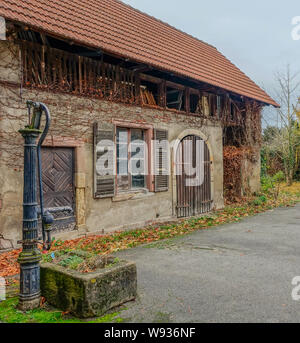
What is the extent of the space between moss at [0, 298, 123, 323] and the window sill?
448 centimetres

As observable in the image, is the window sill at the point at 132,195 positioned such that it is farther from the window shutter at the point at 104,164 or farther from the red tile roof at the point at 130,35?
the red tile roof at the point at 130,35

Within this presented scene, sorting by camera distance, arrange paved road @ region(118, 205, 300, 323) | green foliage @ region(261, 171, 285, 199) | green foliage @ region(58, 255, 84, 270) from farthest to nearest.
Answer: green foliage @ region(261, 171, 285, 199), green foliage @ region(58, 255, 84, 270), paved road @ region(118, 205, 300, 323)

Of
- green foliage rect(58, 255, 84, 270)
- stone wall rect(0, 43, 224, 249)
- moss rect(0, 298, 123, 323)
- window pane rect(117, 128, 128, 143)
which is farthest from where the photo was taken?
window pane rect(117, 128, 128, 143)

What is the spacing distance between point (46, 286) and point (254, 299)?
239cm

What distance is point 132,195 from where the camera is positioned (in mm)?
8070

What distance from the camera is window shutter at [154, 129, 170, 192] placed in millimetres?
8719

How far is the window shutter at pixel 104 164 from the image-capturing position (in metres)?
7.20

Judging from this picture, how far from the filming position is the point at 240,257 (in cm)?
521

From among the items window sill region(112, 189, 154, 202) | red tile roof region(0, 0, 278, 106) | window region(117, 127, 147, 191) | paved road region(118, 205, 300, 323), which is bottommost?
paved road region(118, 205, 300, 323)

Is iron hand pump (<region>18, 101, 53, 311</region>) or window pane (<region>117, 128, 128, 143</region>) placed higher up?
window pane (<region>117, 128, 128, 143</region>)

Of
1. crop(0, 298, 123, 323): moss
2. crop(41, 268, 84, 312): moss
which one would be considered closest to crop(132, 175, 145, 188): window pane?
crop(41, 268, 84, 312): moss

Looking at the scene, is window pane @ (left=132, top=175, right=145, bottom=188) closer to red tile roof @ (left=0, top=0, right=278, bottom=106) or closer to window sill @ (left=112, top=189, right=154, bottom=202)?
window sill @ (left=112, top=189, right=154, bottom=202)
